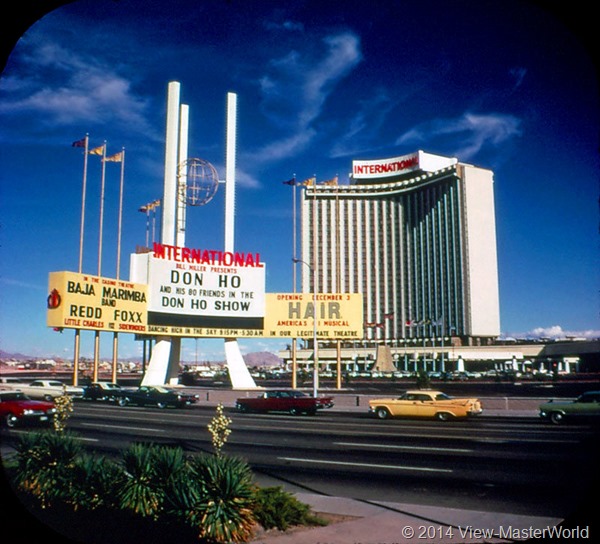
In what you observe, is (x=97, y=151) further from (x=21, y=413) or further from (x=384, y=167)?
(x=384, y=167)

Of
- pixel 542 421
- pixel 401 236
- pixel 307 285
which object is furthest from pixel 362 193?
pixel 542 421

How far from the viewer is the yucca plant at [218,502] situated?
8.77 meters

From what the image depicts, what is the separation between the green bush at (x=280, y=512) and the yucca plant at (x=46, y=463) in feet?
12.8

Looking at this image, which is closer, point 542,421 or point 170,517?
point 170,517

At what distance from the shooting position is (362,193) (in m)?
153

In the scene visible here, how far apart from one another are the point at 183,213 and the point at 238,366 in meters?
16.0

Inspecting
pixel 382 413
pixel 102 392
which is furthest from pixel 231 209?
pixel 382 413

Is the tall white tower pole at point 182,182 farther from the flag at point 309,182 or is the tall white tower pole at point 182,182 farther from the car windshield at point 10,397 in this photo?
the car windshield at point 10,397

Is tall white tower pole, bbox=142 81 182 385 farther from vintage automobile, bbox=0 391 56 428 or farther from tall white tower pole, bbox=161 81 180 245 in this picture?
vintage automobile, bbox=0 391 56 428

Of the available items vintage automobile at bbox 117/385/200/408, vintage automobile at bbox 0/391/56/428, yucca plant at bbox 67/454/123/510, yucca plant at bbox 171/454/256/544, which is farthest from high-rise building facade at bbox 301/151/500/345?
yucca plant at bbox 171/454/256/544

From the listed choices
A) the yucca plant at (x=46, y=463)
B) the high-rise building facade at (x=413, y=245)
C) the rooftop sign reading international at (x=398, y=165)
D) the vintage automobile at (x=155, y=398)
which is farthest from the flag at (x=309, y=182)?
the rooftop sign reading international at (x=398, y=165)

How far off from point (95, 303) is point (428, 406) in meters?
28.3

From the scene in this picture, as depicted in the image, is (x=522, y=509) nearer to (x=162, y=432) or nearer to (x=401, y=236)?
(x=162, y=432)

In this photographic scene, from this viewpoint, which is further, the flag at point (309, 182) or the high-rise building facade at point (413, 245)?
the high-rise building facade at point (413, 245)
